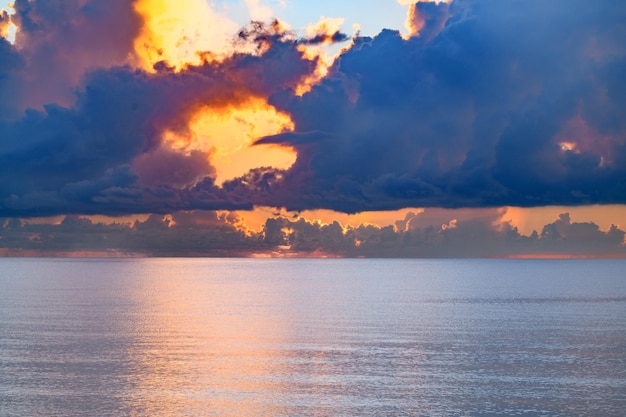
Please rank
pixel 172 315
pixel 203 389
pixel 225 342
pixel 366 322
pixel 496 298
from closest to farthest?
pixel 203 389 < pixel 225 342 < pixel 366 322 < pixel 172 315 < pixel 496 298

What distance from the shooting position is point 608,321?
299ft

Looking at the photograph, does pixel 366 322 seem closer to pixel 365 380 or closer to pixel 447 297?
pixel 365 380

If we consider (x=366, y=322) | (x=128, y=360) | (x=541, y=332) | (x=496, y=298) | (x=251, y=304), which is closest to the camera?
(x=128, y=360)

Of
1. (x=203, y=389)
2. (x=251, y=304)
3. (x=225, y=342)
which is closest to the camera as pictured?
(x=203, y=389)

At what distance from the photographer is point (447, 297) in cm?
14312

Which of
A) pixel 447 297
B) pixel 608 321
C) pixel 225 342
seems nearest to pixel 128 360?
pixel 225 342

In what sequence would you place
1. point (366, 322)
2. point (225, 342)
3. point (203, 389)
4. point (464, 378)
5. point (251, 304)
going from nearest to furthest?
point (203, 389) → point (464, 378) → point (225, 342) → point (366, 322) → point (251, 304)

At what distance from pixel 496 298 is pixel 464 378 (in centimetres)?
9181

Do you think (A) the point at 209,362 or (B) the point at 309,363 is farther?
(A) the point at 209,362

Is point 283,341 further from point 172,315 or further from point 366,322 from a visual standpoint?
point 172,315

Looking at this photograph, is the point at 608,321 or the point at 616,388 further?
the point at 608,321

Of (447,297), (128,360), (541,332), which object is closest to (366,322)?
(541,332)

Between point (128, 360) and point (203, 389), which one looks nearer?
point (203, 389)

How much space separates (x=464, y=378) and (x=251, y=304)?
70.1 m
